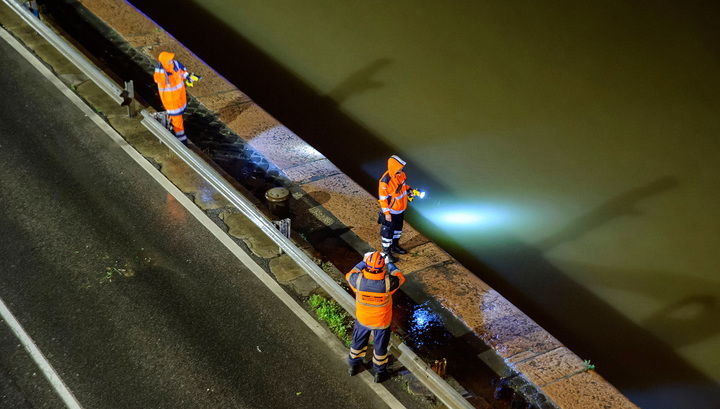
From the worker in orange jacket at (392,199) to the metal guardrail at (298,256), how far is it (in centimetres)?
128

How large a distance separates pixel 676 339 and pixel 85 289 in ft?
→ 28.1

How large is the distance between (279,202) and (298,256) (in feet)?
4.12

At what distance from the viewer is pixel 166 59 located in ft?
33.6

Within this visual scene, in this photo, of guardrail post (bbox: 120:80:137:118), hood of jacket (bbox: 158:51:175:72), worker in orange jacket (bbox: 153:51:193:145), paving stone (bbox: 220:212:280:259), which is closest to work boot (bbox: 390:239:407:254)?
paving stone (bbox: 220:212:280:259)

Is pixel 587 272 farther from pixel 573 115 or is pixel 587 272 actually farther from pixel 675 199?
pixel 573 115

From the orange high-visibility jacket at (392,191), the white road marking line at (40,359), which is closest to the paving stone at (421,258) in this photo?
the orange high-visibility jacket at (392,191)

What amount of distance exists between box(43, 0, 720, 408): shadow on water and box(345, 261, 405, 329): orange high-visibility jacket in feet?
13.0

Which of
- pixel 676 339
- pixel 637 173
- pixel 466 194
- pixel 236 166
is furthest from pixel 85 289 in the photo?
pixel 637 173

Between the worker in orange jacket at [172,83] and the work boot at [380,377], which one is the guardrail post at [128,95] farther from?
the work boot at [380,377]

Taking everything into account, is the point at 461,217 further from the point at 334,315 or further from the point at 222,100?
the point at 222,100

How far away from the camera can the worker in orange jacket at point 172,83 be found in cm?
1031

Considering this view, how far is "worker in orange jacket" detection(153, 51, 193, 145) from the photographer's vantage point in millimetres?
10312

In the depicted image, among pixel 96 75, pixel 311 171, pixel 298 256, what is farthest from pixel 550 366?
pixel 96 75

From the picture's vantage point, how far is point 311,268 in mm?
8406
